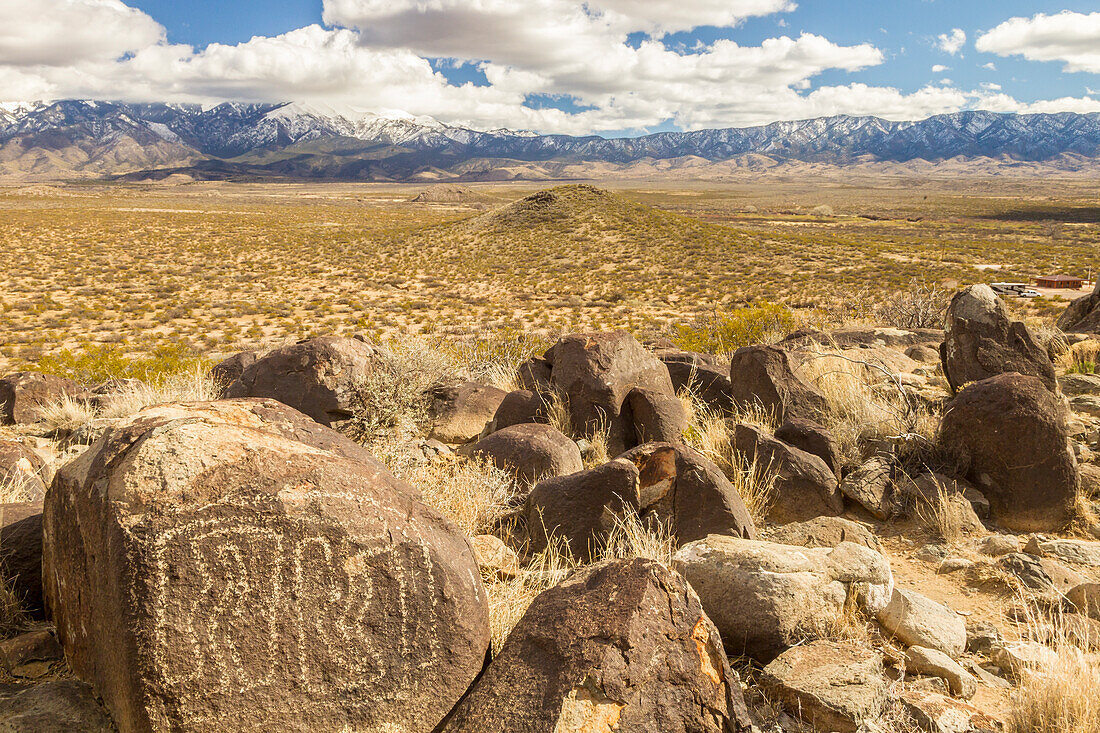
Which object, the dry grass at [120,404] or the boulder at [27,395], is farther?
the boulder at [27,395]

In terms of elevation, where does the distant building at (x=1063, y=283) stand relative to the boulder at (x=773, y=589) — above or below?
below

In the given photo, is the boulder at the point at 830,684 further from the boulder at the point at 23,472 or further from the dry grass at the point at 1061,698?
the boulder at the point at 23,472

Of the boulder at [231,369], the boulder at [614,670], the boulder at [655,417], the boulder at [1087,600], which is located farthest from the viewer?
the boulder at [231,369]

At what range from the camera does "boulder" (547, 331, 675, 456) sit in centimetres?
629

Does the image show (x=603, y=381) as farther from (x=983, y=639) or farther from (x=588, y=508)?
(x=983, y=639)

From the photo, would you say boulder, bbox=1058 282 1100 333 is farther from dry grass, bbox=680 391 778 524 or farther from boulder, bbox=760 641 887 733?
boulder, bbox=760 641 887 733

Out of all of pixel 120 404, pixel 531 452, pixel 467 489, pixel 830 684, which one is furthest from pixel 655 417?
pixel 120 404

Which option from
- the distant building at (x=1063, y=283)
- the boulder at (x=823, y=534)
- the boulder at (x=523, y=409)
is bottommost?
the distant building at (x=1063, y=283)

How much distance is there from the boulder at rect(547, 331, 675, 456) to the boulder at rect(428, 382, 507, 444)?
1024 millimetres

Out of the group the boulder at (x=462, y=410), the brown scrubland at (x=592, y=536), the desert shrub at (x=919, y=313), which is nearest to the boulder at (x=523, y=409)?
the brown scrubland at (x=592, y=536)

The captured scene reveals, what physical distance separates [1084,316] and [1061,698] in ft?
42.7

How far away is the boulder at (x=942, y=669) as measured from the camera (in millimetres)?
2873

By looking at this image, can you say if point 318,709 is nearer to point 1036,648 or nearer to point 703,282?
point 1036,648

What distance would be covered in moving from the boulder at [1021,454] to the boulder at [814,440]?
0.92 m
